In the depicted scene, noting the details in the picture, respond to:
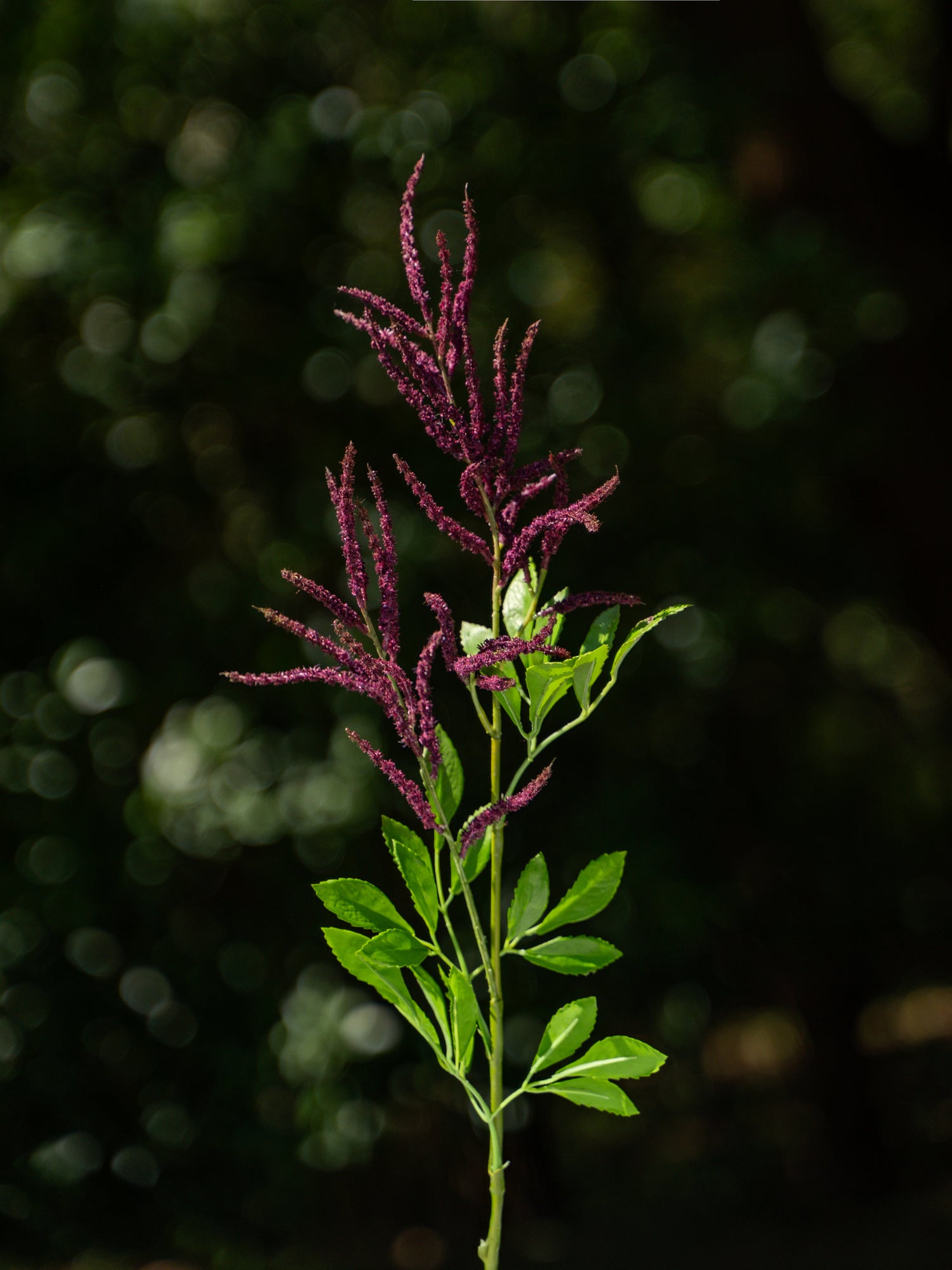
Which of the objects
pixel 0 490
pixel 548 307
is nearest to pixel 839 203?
pixel 548 307

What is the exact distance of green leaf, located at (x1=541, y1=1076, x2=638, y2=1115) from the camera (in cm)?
55

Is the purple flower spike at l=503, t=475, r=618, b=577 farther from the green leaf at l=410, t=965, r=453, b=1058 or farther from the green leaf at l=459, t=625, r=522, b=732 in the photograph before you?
the green leaf at l=410, t=965, r=453, b=1058

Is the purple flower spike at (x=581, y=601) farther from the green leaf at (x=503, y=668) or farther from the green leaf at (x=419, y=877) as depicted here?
the green leaf at (x=419, y=877)

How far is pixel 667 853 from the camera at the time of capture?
7.68 feet

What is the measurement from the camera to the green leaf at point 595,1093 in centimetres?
55

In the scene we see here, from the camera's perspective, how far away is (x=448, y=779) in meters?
0.61

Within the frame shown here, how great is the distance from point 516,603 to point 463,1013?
220 mm

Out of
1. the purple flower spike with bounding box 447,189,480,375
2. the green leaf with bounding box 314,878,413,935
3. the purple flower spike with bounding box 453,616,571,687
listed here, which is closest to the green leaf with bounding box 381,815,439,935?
the green leaf with bounding box 314,878,413,935

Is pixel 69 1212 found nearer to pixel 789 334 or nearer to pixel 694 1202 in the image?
pixel 694 1202

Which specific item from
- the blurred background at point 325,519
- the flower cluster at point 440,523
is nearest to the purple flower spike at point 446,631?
the flower cluster at point 440,523

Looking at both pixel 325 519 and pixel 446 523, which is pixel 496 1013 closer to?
pixel 446 523

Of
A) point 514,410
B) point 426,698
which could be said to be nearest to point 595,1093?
point 426,698

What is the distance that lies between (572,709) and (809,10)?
2.27 m

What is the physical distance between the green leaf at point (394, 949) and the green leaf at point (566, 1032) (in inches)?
3.5
